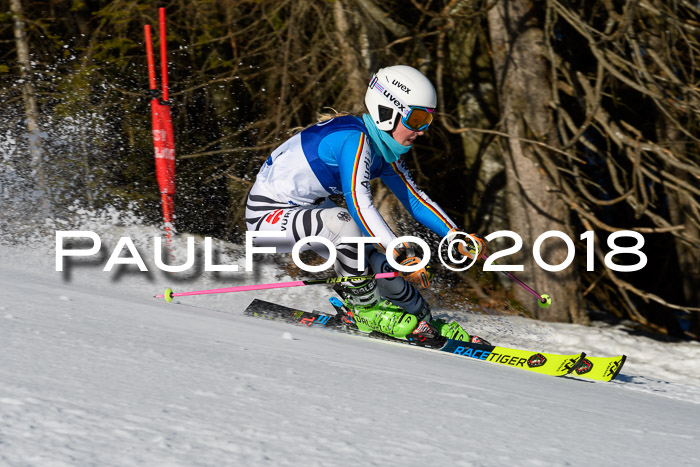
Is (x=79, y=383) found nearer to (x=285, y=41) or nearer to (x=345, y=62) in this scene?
(x=345, y=62)

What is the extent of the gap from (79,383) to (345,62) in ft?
17.5

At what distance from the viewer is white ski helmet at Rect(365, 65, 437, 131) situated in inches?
149

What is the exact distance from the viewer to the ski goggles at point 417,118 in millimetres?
3816

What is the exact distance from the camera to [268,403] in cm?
174

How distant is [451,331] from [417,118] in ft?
4.40

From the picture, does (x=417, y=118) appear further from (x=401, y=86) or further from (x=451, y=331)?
(x=451, y=331)

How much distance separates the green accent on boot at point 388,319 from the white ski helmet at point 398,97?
3.56ft

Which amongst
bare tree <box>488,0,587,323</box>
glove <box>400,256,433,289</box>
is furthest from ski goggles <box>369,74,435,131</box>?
bare tree <box>488,0,587,323</box>

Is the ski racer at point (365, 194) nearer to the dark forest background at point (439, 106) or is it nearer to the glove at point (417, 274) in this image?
the glove at point (417, 274)

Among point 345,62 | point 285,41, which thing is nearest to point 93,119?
point 285,41

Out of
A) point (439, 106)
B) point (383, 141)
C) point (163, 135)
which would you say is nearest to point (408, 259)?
point (383, 141)

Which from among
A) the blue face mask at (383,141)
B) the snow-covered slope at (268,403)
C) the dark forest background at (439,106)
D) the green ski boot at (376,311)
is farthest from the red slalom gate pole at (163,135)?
the snow-covered slope at (268,403)

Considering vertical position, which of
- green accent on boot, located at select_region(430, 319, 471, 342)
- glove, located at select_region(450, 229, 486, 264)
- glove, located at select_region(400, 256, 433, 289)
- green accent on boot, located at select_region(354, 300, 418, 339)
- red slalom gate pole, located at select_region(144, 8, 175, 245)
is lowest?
green accent on boot, located at select_region(430, 319, 471, 342)

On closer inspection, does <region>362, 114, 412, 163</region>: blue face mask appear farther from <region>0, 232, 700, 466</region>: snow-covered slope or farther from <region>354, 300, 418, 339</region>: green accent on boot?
<region>0, 232, 700, 466</region>: snow-covered slope
